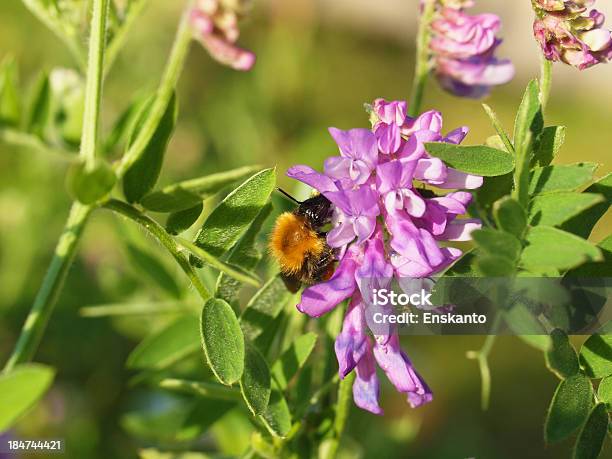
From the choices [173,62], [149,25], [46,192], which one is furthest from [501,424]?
[173,62]

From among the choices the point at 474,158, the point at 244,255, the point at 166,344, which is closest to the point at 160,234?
the point at 244,255

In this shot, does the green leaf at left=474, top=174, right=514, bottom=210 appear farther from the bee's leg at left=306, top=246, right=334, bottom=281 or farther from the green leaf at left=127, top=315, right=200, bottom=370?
the green leaf at left=127, top=315, right=200, bottom=370

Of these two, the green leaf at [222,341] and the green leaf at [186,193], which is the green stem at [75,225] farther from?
the green leaf at [222,341]

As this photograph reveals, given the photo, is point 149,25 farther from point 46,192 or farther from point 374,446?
point 374,446

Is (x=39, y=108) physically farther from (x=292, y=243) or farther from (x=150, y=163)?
(x=292, y=243)

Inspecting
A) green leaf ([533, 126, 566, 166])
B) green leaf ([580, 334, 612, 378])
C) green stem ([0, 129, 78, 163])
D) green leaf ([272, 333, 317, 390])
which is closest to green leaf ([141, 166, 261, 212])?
green leaf ([272, 333, 317, 390])

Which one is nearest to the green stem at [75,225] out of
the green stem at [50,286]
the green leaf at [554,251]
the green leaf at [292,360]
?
the green stem at [50,286]
